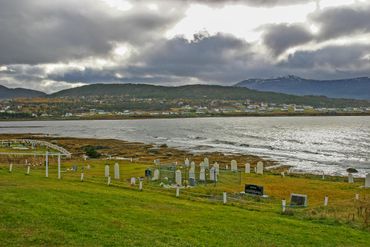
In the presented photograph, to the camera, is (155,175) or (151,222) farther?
(155,175)

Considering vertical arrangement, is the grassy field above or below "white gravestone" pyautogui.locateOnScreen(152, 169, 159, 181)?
above

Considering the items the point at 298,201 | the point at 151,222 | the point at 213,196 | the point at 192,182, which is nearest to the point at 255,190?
the point at 213,196

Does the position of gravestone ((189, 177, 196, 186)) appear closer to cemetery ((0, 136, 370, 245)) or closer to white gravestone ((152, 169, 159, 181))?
cemetery ((0, 136, 370, 245))

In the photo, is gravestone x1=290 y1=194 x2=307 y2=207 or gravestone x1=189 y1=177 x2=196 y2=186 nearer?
gravestone x1=290 y1=194 x2=307 y2=207

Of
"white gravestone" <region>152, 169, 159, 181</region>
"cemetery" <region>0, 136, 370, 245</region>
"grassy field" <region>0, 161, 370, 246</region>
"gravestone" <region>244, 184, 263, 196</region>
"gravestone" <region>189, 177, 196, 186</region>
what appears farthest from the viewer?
"white gravestone" <region>152, 169, 159, 181</region>

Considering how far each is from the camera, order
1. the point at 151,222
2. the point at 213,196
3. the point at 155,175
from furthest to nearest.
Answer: the point at 155,175 → the point at 213,196 → the point at 151,222

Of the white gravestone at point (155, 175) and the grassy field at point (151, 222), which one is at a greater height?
the grassy field at point (151, 222)

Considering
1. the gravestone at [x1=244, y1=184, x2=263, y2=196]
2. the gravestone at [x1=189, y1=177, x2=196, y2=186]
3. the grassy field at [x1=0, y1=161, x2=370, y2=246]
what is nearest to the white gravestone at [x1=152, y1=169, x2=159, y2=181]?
the gravestone at [x1=189, y1=177, x2=196, y2=186]

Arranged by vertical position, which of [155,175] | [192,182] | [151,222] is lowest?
[192,182]

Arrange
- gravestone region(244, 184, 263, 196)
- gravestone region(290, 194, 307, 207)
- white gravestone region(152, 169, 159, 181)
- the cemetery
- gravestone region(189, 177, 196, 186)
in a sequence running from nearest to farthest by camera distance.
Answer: the cemetery
gravestone region(290, 194, 307, 207)
gravestone region(244, 184, 263, 196)
gravestone region(189, 177, 196, 186)
white gravestone region(152, 169, 159, 181)

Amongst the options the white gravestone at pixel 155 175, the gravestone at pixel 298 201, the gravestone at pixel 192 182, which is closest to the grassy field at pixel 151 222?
the gravestone at pixel 298 201

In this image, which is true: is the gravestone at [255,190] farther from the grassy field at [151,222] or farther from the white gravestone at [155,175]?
the white gravestone at [155,175]

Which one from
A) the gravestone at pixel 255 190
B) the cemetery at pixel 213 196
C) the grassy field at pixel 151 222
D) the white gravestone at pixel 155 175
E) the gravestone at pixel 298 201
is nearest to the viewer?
the grassy field at pixel 151 222

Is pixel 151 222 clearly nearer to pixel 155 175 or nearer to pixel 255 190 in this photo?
pixel 255 190
